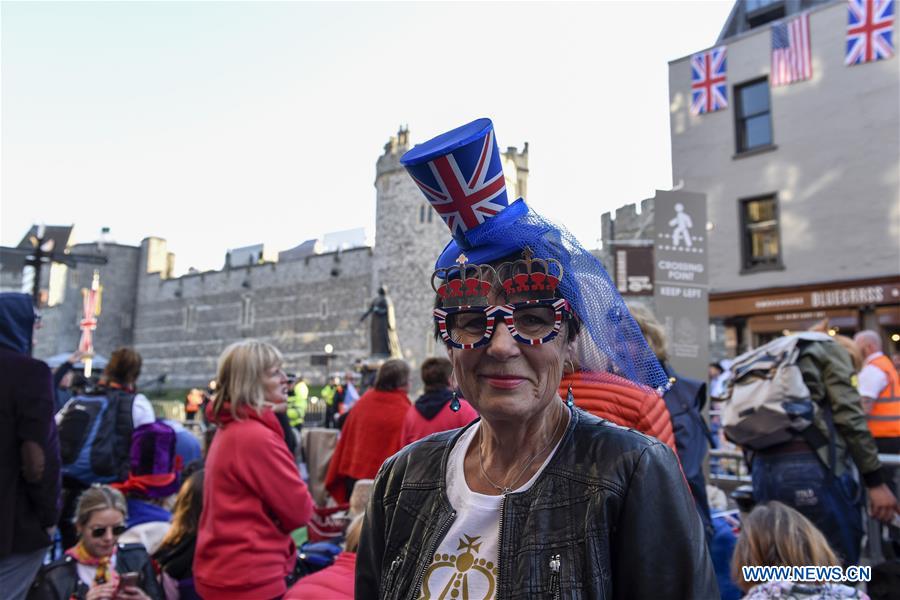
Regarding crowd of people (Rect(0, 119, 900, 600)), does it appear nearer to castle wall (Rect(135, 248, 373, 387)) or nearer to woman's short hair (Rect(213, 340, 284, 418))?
woman's short hair (Rect(213, 340, 284, 418))

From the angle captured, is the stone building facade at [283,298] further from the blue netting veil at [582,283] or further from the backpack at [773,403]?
the blue netting veil at [582,283]

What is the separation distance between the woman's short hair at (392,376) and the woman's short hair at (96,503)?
2.03 metres

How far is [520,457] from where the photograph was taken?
1312 mm

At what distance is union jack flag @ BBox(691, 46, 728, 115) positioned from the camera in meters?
15.0

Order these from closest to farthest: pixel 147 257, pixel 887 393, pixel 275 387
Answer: pixel 275 387 < pixel 887 393 < pixel 147 257

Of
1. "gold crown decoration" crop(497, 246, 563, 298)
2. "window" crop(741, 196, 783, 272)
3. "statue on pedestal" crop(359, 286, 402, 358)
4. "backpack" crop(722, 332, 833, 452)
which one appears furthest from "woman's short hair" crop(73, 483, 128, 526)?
"window" crop(741, 196, 783, 272)

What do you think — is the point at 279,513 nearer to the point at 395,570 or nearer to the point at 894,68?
the point at 395,570

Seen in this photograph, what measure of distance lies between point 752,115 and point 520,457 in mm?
15540

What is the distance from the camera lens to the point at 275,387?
3.01m

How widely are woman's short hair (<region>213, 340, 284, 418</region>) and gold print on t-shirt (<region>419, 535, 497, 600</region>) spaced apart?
1814 millimetres

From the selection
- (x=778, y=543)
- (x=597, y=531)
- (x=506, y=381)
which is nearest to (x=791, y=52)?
(x=778, y=543)

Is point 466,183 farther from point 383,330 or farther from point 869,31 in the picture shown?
point 869,31

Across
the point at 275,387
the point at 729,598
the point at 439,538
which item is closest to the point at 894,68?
the point at 729,598

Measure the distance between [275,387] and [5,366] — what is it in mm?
1139
